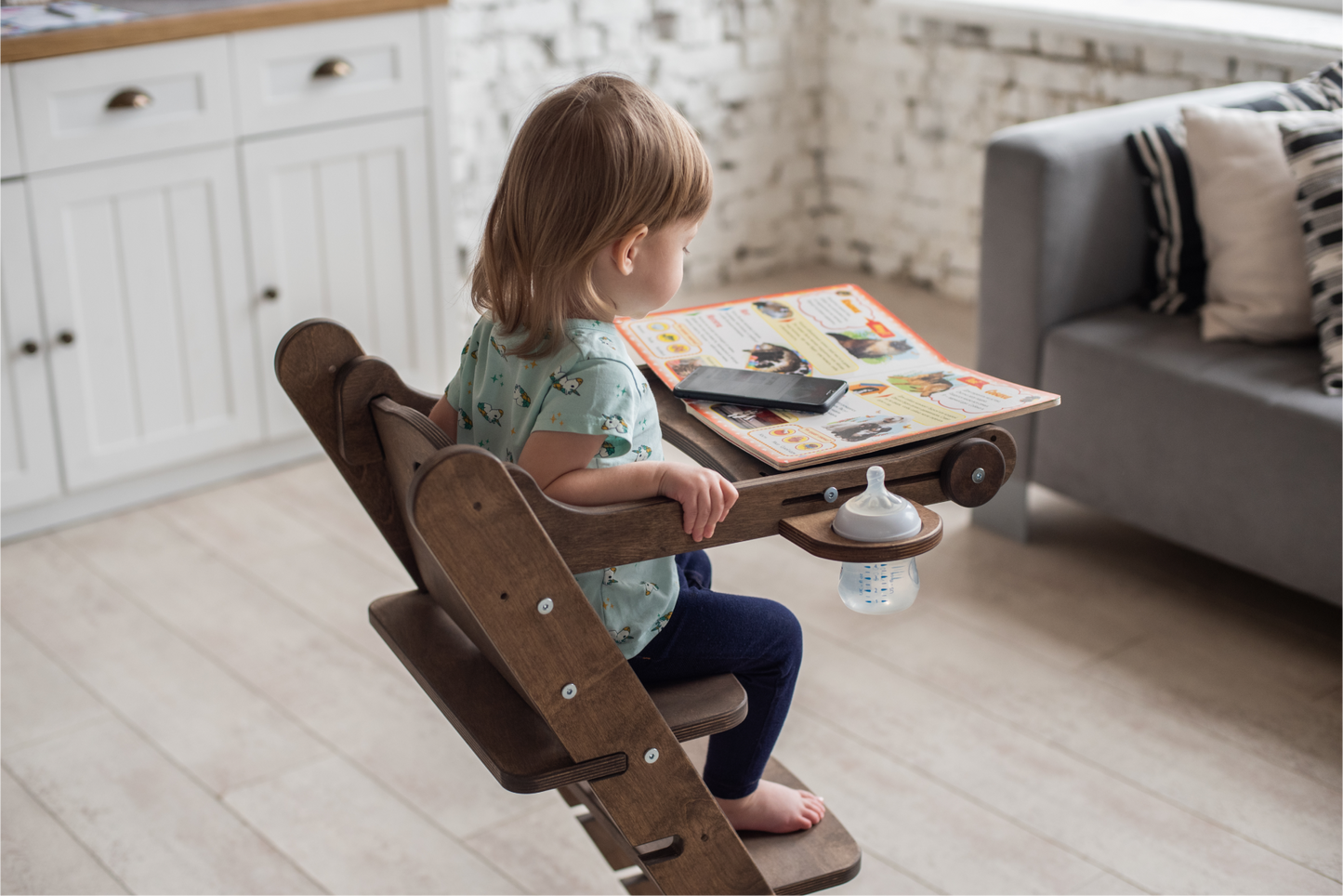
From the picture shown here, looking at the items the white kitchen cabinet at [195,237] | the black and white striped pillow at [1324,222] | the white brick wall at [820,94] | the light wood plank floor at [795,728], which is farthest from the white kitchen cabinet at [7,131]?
the black and white striped pillow at [1324,222]

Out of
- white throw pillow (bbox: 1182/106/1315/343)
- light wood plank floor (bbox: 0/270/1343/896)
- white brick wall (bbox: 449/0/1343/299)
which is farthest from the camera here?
white brick wall (bbox: 449/0/1343/299)

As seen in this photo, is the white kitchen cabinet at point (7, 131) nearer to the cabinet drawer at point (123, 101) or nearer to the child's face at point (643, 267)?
the cabinet drawer at point (123, 101)

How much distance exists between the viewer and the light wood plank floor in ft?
5.77

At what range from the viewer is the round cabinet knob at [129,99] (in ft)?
8.15

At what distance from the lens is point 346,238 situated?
2855mm

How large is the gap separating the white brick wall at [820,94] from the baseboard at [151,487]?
84 centimetres

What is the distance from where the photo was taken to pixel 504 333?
1196 millimetres

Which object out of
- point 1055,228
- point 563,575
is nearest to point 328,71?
point 1055,228

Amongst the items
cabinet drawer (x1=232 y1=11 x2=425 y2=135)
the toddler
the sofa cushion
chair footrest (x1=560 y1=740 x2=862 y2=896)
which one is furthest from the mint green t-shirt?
cabinet drawer (x1=232 y1=11 x2=425 y2=135)

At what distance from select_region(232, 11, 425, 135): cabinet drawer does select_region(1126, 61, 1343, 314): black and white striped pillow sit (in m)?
1.51

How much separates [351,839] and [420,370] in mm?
1459

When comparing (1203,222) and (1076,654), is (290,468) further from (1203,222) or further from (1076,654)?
(1203,222)

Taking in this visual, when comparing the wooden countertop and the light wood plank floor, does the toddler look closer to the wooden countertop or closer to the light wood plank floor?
the light wood plank floor

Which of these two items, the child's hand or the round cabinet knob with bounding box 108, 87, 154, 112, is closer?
the child's hand
